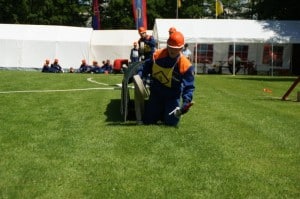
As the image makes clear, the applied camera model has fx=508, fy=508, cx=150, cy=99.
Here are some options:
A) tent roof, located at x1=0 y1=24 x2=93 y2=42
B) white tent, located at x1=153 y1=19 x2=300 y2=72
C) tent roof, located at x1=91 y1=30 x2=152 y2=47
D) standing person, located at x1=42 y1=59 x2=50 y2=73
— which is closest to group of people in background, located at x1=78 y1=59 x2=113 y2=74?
standing person, located at x1=42 y1=59 x2=50 y2=73

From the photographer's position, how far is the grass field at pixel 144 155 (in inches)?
185

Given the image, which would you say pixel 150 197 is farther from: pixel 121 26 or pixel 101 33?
pixel 121 26

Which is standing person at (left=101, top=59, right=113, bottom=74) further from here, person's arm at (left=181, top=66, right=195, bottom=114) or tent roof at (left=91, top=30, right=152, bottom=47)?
person's arm at (left=181, top=66, right=195, bottom=114)

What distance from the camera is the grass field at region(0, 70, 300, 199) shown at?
15.4 feet

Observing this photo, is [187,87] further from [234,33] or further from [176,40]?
[234,33]

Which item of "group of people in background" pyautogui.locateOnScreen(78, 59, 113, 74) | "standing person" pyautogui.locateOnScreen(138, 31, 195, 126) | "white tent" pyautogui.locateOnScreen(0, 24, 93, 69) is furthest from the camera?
"white tent" pyautogui.locateOnScreen(0, 24, 93, 69)

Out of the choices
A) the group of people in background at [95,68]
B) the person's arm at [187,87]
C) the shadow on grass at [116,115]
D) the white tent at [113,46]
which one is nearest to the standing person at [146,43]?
the shadow on grass at [116,115]

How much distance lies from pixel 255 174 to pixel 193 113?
4444mm

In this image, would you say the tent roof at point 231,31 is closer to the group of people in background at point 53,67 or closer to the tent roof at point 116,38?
the tent roof at point 116,38

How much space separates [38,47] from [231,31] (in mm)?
11766

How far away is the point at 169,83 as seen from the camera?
784 cm

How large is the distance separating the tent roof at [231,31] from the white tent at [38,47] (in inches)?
208

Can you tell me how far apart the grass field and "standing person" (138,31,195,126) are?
0.33m

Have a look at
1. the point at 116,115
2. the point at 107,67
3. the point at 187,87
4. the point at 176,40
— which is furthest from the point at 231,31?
the point at 176,40
